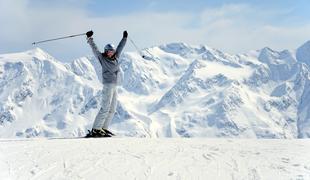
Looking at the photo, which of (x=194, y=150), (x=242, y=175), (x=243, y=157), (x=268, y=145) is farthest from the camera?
(x=268, y=145)

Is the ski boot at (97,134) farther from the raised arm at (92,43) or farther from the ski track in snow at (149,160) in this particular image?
the raised arm at (92,43)

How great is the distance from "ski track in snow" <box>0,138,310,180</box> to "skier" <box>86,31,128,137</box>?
94.0 inches

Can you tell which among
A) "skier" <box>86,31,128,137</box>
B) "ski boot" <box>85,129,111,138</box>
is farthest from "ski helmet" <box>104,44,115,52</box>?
"ski boot" <box>85,129,111,138</box>

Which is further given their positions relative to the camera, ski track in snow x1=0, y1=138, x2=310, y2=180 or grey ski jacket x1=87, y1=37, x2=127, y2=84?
grey ski jacket x1=87, y1=37, x2=127, y2=84

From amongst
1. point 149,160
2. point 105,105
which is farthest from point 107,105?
point 149,160

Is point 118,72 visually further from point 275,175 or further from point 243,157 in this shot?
point 275,175

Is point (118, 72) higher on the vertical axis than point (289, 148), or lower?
higher

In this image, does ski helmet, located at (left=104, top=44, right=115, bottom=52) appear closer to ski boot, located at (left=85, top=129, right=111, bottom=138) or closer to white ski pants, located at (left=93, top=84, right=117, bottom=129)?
white ski pants, located at (left=93, top=84, right=117, bottom=129)

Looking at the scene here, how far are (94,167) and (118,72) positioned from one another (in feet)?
21.5

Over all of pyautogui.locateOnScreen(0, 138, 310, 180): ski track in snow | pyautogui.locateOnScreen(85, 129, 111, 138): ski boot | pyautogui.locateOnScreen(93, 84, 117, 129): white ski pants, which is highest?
pyautogui.locateOnScreen(93, 84, 117, 129): white ski pants

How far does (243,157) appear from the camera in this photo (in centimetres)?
1120

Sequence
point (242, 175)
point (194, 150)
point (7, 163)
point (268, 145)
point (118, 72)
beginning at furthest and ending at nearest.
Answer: point (118, 72)
point (268, 145)
point (194, 150)
point (7, 163)
point (242, 175)

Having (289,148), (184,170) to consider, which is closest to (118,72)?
(289,148)

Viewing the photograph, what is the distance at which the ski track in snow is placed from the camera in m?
9.41
